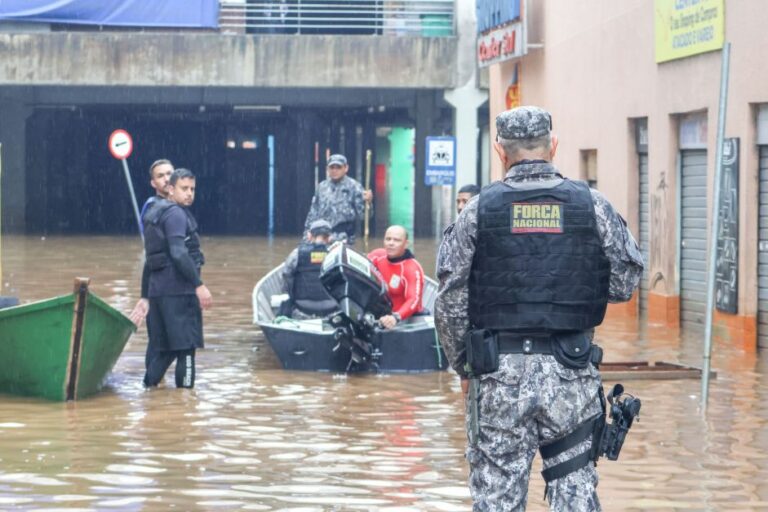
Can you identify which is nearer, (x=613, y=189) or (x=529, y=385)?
(x=529, y=385)

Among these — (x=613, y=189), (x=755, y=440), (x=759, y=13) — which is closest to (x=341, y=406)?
(x=755, y=440)

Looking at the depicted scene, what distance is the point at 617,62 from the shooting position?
20.0 m

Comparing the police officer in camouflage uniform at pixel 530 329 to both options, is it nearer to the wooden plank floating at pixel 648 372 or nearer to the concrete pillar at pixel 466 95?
the wooden plank floating at pixel 648 372

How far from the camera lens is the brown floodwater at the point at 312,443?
784 cm

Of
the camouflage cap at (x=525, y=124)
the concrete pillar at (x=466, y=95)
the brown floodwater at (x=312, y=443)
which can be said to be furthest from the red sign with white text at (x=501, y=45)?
the camouflage cap at (x=525, y=124)

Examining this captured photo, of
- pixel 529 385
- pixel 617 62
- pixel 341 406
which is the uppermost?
pixel 617 62

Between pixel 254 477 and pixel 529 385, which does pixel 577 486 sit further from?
pixel 254 477

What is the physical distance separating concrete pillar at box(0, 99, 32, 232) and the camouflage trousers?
3675 centimetres

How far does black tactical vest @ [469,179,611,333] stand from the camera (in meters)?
5.40

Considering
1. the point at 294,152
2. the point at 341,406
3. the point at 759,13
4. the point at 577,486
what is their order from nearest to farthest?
the point at 577,486 < the point at 341,406 < the point at 759,13 < the point at 294,152

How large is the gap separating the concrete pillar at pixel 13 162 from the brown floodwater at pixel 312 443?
2716 cm

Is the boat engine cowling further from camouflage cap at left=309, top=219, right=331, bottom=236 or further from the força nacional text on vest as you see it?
the força nacional text on vest

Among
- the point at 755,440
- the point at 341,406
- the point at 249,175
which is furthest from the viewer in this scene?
the point at 249,175

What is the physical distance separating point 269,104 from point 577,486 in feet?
112
